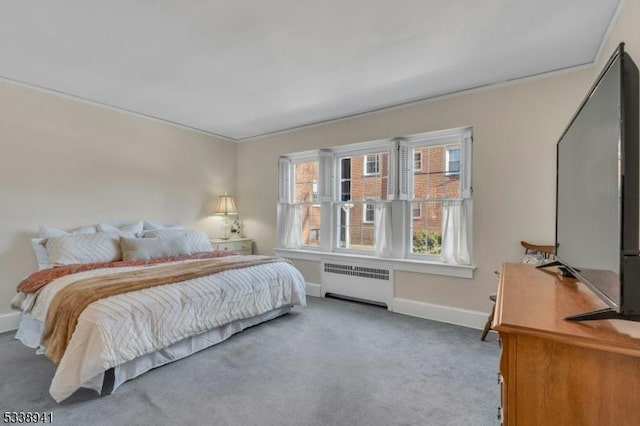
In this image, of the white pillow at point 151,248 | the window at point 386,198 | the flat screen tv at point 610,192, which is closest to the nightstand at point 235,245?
the window at point 386,198

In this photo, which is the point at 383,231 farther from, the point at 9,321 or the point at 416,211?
the point at 9,321

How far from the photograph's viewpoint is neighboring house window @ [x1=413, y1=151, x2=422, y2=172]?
3758mm

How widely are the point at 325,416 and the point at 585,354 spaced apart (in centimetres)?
144

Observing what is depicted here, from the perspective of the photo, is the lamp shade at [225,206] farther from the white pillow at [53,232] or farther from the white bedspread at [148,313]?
the white bedspread at [148,313]

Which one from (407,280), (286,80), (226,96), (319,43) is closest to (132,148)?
(226,96)

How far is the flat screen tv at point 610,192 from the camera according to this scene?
864 mm

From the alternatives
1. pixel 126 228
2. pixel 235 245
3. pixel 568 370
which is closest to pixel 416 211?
pixel 235 245

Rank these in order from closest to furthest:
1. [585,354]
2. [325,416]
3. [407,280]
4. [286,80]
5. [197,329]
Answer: [585,354], [325,416], [197,329], [286,80], [407,280]

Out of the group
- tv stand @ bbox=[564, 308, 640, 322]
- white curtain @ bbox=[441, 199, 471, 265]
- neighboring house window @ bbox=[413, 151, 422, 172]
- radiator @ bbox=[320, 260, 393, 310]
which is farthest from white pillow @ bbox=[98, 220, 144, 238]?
tv stand @ bbox=[564, 308, 640, 322]

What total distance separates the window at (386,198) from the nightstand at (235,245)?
63cm

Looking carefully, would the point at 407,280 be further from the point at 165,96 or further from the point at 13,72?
the point at 13,72

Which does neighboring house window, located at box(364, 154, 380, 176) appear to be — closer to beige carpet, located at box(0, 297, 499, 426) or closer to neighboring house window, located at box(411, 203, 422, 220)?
neighboring house window, located at box(411, 203, 422, 220)

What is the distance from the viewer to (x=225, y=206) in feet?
16.4

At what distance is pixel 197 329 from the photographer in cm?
255
